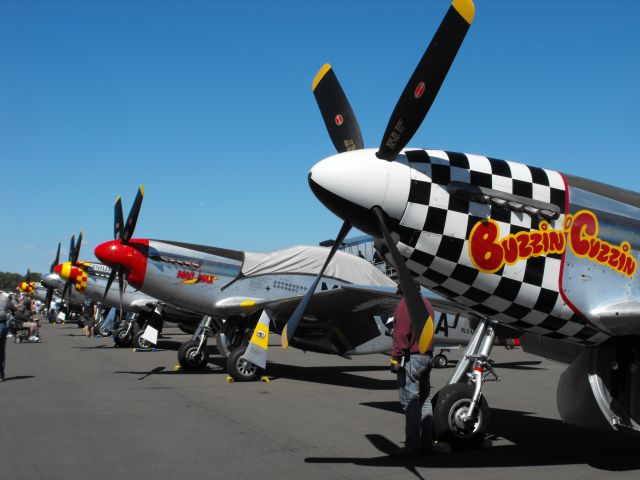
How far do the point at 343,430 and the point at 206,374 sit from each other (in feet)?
22.1

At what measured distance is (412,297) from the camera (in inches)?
178

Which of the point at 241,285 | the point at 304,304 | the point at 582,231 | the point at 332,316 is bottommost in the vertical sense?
the point at 332,316

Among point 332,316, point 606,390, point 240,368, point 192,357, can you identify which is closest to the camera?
point 606,390

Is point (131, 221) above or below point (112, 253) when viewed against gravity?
above

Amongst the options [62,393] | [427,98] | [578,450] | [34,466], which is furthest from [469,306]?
[62,393]

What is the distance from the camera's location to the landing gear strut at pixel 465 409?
18.4 feet

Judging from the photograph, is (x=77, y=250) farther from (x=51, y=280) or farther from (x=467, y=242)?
(x=467, y=242)

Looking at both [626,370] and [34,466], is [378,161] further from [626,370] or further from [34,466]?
[34,466]

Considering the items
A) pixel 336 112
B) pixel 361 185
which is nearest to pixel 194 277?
pixel 336 112

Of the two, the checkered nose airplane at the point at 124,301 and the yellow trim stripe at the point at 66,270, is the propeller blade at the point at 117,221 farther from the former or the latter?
the yellow trim stripe at the point at 66,270

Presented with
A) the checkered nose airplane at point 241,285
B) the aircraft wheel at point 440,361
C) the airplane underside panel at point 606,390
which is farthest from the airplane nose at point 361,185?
the aircraft wheel at point 440,361

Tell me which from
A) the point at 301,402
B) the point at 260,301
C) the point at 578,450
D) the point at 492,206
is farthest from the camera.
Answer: the point at 260,301

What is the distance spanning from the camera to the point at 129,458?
533cm

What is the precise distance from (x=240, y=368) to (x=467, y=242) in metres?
7.82
